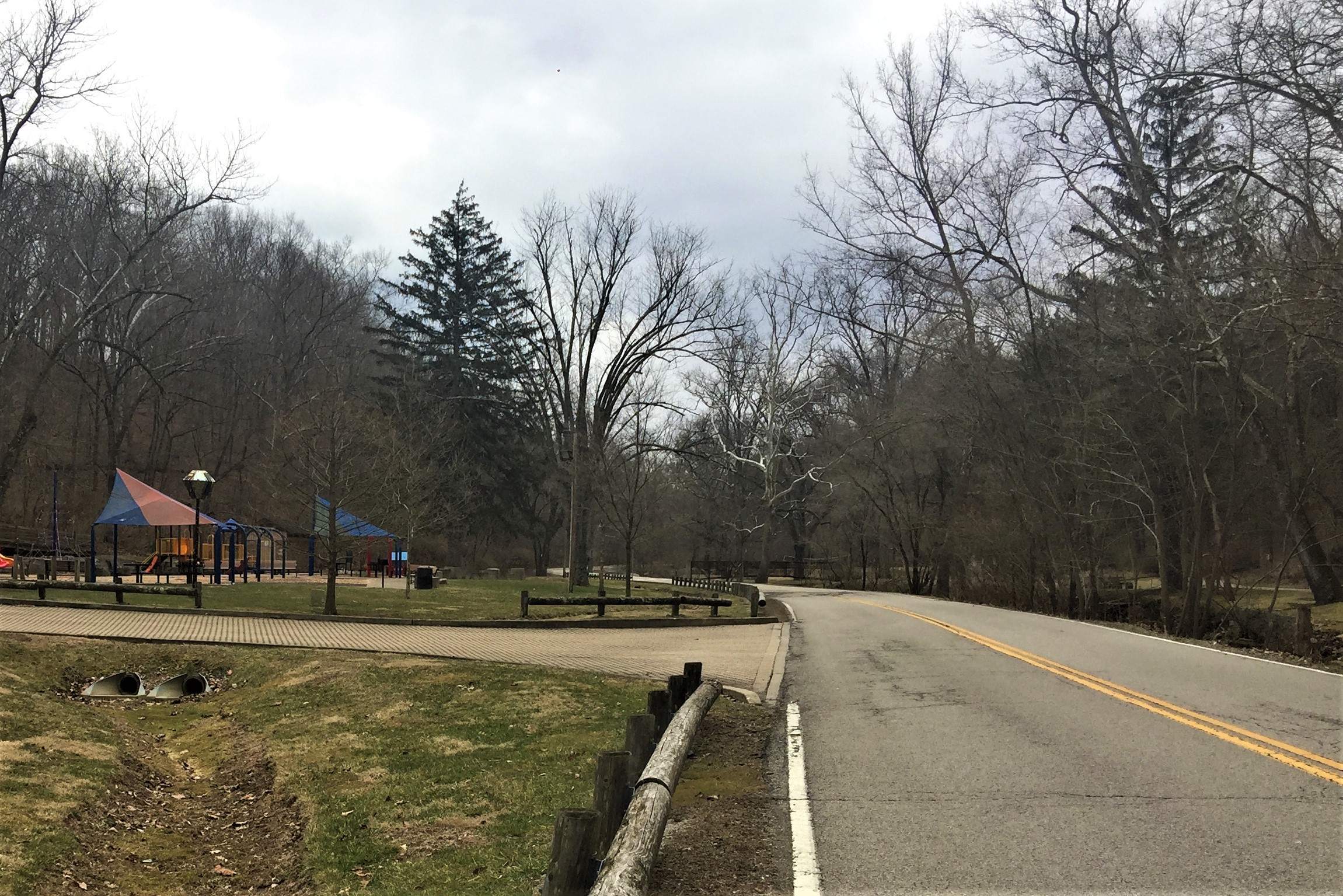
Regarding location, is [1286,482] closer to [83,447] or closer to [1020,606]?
[1020,606]

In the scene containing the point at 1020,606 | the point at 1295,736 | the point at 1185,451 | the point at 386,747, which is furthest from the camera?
the point at 1020,606

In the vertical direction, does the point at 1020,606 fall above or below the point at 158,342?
below

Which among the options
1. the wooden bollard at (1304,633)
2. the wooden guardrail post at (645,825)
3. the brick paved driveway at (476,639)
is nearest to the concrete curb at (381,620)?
the brick paved driveway at (476,639)

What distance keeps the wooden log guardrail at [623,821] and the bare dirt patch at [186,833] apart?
7.56ft

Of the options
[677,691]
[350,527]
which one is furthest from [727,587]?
[677,691]

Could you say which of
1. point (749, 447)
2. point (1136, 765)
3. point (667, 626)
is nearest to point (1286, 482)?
point (667, 626)

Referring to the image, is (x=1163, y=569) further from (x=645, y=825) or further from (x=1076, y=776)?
(x=645, y=825)

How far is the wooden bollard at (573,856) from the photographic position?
13.0 feet

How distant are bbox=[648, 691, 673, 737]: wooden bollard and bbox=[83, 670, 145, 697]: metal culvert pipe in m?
9.49

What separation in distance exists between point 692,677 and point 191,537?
4542 cm

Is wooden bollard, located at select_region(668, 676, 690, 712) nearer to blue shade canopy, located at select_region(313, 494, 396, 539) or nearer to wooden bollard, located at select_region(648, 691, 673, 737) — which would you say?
wooden bollard, located at select_region(648, 691, 673, 737)

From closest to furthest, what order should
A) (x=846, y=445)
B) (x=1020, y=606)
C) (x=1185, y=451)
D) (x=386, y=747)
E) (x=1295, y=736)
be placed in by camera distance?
1. (x=1295, y=736)
2. (x=386, y=747)
3. (x=1185, y=451)
4. (x=1020, y=606)
5. (x=846, y=445)

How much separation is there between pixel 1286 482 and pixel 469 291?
138 ft

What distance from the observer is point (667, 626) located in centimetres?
2264
